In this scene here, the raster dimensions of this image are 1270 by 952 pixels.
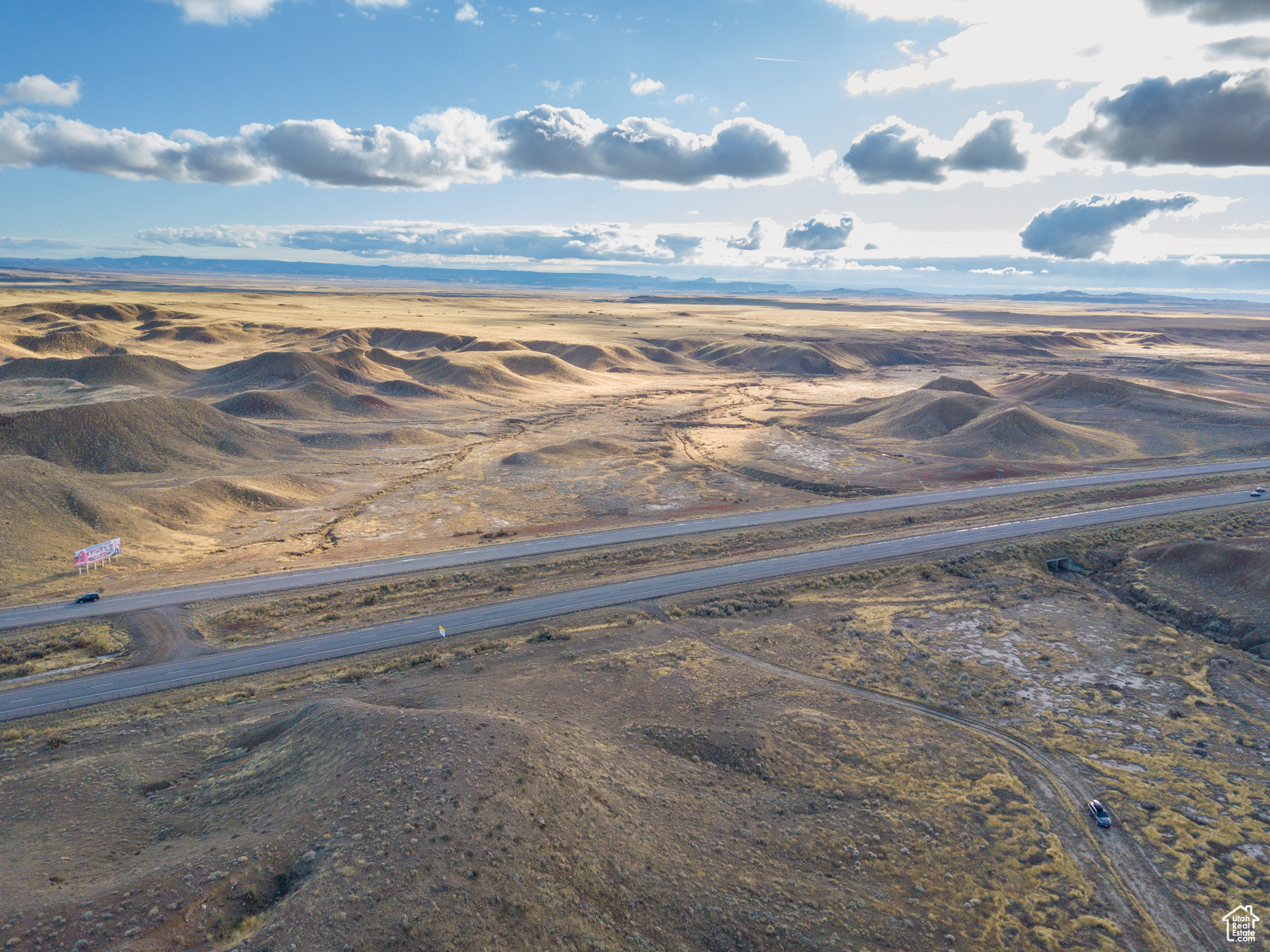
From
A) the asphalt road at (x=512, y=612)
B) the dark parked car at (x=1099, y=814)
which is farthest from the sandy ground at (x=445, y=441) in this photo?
the dark parked car at (x=1099, y=814)

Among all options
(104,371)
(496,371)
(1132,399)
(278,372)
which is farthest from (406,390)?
(1132,399)

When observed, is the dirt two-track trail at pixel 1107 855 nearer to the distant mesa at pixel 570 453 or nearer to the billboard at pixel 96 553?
the billboard at pixel 96 553

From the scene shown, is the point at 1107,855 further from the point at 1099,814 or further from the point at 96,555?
the point at 96,555

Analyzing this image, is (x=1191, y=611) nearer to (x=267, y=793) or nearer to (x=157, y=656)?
(x=267, y=793)

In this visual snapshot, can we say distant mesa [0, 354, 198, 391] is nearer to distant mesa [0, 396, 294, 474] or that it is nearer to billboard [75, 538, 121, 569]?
distant mesa [0, 396, 294, 474]

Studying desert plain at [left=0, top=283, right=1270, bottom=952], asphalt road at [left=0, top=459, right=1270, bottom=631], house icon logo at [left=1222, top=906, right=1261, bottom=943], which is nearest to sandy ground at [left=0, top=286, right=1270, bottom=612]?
desert plain at [left=0, top=283, right=1270, bottom=952]
